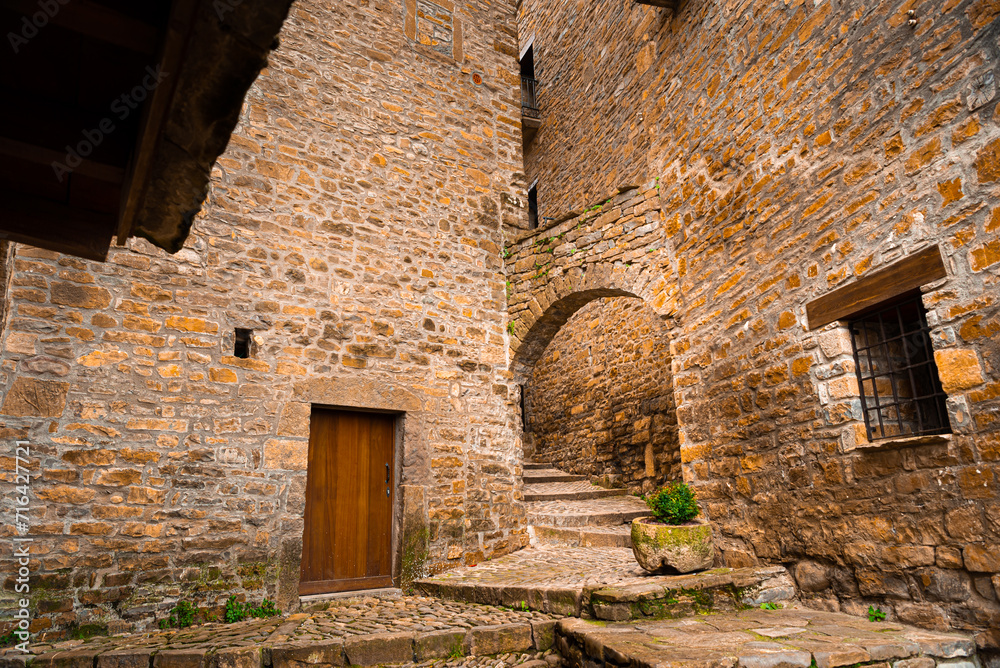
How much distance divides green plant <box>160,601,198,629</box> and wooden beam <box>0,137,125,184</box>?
358cm

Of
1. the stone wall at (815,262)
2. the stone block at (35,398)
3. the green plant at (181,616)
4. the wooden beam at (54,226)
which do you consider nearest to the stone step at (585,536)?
the stone wall at (815,262)

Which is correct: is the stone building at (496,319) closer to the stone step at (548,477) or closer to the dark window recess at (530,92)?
the stone step at (548,477)

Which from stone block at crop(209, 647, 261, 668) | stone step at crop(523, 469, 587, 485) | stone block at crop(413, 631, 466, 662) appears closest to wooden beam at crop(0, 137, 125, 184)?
stone block at crop(209, 647, 261, 668)

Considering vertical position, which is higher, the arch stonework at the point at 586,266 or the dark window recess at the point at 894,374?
the arch stonework at the point at 586,266

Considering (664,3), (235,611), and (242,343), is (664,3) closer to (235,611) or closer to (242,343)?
(242,343)

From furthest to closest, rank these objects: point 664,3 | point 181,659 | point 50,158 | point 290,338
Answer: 1. point 664,3
2. point 290,338
3. point 181,659
4. point 50,158

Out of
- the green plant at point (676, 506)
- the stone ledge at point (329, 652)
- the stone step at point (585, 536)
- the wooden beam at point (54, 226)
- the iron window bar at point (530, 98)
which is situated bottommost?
the stone ledge at point (329, 652)

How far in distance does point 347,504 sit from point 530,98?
9.43 meters

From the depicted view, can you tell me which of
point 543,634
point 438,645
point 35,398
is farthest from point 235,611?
point 543,634

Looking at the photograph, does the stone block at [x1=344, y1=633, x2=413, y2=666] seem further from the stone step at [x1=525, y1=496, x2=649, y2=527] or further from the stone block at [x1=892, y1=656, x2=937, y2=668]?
the stone step at [x1=525, y1=496, x2=649, y2=527]

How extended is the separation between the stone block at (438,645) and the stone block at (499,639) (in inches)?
2.9

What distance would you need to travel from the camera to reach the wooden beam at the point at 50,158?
1.74 metres

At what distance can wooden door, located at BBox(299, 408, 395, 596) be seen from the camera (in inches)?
203

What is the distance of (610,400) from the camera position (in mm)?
8555
